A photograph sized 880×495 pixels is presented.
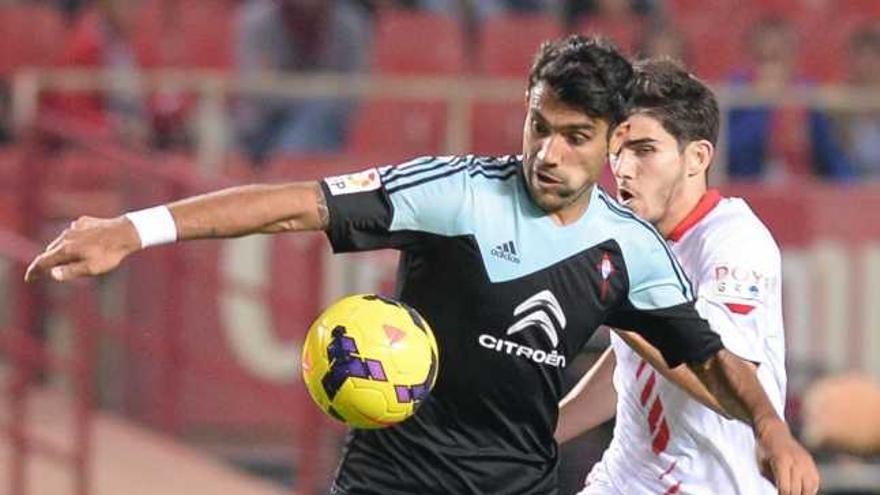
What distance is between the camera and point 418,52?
13.2 m

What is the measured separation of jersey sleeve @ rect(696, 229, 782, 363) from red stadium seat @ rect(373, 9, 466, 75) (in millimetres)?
7308

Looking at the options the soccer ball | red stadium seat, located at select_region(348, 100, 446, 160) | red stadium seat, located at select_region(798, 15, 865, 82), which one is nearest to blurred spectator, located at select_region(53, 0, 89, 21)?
red stadium seat, located at select_region(348, 100, 446, 160)

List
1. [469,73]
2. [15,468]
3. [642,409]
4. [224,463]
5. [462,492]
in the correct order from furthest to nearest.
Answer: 1. [469,73]
2. [224,463]
3. [15,468]
4. [642,409]
5. [462,492]

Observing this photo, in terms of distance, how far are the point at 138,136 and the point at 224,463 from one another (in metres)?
1.85

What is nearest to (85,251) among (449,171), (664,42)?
(449,171)

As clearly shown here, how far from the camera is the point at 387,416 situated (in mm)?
5262

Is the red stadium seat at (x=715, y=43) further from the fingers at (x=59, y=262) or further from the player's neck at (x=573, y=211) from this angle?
the fingers at (x=59, y=262)

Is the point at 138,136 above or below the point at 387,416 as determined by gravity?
above

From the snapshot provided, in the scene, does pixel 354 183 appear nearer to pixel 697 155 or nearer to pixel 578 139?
pixel 578 139

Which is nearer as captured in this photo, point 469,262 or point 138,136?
point 469,262

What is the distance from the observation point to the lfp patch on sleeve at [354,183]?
17.0 feet

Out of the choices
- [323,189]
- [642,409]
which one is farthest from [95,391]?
[323,189]

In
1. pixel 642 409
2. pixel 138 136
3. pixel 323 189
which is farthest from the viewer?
pixel 138 136

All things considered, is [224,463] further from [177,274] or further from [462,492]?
[462,492]
